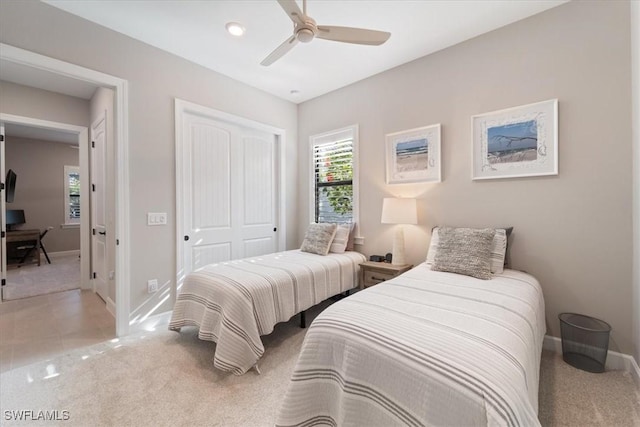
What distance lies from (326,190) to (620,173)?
9.59ft

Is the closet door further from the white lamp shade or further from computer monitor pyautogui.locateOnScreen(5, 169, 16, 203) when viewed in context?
computer monitor pyautogui.locateOnScreen(5, 169, 16, 203)

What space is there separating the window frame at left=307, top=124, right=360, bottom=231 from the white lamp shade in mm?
701

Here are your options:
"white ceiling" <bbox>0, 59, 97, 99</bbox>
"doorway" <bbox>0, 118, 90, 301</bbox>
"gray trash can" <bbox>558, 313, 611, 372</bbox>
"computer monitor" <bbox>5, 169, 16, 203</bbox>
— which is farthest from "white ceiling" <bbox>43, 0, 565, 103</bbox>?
"computer monitor" <bbox>5, 169, 16, 203</bbox>

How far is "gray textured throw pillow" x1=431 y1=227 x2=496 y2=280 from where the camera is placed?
213 centimetres

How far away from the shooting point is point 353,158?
3.59 metres

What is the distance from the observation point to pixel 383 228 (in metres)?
3.33

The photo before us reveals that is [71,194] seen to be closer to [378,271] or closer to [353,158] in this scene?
[353,158]

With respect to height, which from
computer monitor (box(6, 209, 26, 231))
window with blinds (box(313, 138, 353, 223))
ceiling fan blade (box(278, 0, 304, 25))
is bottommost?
computer monitor (box(6, 209, 26, 231))

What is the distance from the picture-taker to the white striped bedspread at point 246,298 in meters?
1.98

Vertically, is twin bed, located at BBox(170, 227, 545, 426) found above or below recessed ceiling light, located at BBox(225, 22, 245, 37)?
below

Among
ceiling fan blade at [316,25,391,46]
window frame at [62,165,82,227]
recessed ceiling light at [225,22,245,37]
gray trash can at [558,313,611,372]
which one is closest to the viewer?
ceiling fan blade at [316,25,391,46]

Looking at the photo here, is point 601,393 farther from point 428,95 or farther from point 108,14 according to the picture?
point 108,14

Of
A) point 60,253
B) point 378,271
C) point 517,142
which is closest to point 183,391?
point 378,271

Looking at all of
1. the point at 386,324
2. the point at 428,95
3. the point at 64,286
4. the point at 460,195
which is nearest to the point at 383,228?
the point at 460,195
